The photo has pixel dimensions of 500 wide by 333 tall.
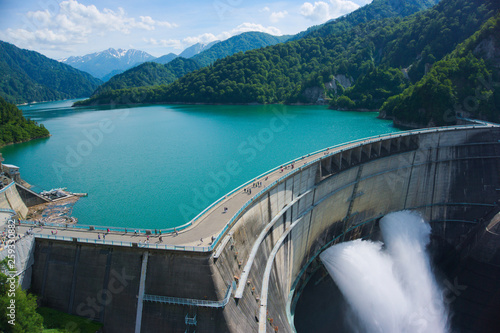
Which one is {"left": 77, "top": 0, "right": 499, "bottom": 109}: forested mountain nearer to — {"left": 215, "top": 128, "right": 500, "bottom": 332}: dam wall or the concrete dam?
{"left": 215, "top": 128, "right": 500, "bottom": 332}: dam wall

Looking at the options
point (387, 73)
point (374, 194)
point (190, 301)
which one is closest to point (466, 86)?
A: point (374, 194)

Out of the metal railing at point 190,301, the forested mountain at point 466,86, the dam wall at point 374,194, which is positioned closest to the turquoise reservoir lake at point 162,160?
the forested mountain at point 466,86

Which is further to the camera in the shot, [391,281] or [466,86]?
[466,86]

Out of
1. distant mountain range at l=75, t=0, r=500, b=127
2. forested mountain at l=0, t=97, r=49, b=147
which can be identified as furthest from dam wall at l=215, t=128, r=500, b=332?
forested mountain at l=0, t=97, r=49, b=147

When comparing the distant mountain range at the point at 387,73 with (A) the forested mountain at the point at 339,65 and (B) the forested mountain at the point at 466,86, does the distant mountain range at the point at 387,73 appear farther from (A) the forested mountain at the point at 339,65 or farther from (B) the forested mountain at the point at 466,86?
(A) the forested mountain at the point at 339,65

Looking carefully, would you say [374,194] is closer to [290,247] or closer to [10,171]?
[290,247]

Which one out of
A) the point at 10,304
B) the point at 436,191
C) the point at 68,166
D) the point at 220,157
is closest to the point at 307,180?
the point at 436,191
